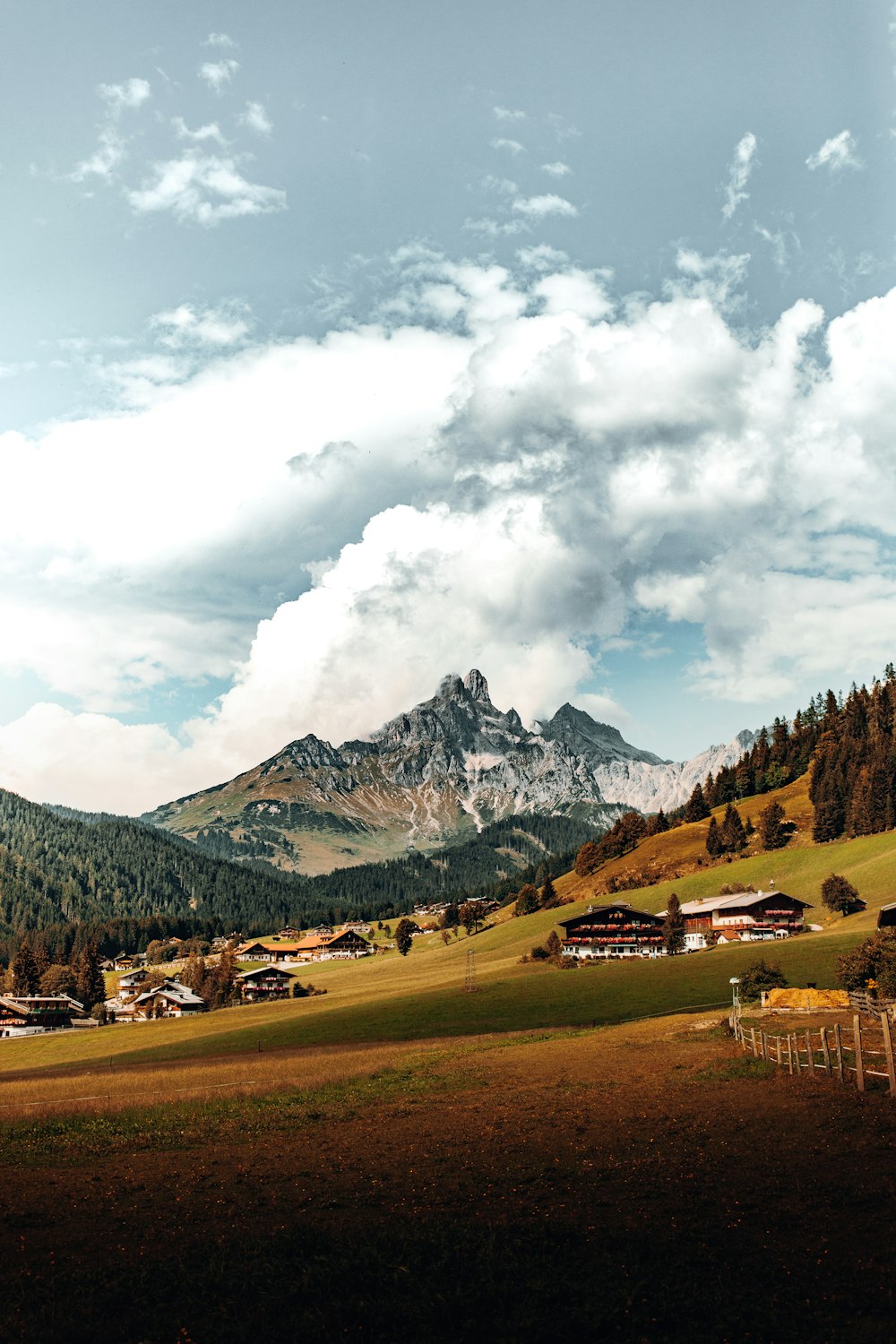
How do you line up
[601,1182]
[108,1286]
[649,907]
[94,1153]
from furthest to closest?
[649,907], [94,1153], [601,1182], [108,1286]

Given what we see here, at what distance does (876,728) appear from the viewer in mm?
191500

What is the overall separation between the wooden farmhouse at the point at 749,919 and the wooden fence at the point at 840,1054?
85126mm

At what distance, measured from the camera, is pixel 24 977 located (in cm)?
17112

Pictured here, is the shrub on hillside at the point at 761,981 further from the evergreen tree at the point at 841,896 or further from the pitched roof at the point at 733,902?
the pitched roof at the point at 733,902

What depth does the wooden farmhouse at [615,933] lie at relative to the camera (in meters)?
142

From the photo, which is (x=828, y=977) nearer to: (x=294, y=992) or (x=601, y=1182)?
(x=601, y=1182)

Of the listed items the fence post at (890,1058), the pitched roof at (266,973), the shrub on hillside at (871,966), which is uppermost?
the fence post at (890,1058)

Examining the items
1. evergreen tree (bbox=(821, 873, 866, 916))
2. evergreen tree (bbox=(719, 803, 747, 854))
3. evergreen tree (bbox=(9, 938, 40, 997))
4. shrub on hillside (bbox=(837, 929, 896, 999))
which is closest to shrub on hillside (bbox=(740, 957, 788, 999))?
shrub on hillside (bbox=(837, 929, 896, 999))

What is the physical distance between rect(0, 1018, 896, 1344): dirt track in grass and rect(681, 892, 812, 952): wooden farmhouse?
102573 millimetres

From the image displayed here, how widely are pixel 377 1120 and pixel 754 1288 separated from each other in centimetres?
2213

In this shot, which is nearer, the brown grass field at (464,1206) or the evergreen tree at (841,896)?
the brown grass field at (464,1206)

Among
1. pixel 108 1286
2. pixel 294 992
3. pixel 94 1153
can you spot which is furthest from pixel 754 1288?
pixel 294 992

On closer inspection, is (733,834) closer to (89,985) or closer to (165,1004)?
(165,1004)

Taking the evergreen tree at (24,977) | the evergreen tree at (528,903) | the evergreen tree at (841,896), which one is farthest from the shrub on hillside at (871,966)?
the evergreen tree at (24,977)
